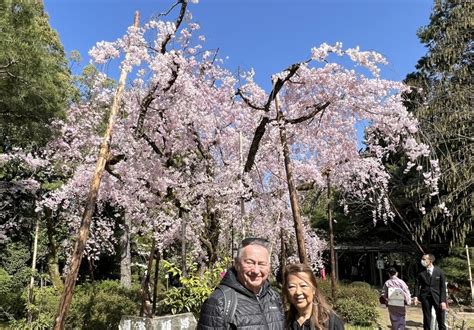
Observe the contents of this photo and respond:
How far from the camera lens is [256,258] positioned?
6.65ft

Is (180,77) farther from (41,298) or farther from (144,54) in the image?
(41,298)

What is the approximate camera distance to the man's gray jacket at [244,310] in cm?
188

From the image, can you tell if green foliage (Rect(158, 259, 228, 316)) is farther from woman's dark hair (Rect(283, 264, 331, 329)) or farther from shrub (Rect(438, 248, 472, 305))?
shrub (Rect(438, 248, 472, 305))

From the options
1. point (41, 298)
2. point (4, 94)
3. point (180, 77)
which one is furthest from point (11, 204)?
point (180, 77)

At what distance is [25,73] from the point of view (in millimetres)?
7086

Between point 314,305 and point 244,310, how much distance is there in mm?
475

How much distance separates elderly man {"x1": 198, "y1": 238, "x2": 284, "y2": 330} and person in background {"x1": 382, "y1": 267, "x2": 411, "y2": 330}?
5174 mm

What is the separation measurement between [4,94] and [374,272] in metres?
21.3

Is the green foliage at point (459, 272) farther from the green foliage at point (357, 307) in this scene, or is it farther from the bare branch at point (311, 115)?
the bare branch at point (311, 115)

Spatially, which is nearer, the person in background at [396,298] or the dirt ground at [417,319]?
the person in background at [396,298]

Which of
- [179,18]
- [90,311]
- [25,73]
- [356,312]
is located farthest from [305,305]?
[356,312]

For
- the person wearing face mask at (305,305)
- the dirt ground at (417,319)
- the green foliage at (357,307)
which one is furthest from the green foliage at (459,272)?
the person wearing face mask at (305,305)

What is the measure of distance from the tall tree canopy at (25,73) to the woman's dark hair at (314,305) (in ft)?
20.0

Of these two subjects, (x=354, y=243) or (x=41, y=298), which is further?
(x=354, y=243)
